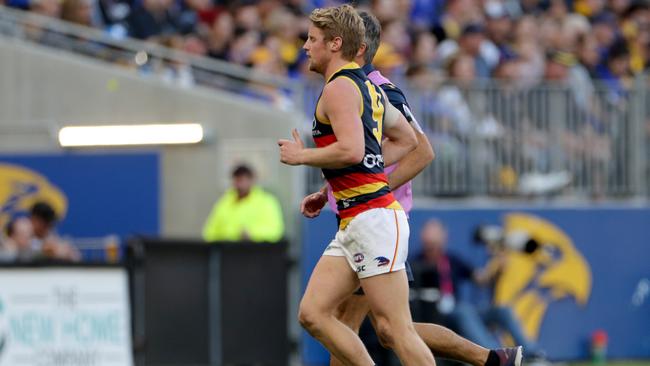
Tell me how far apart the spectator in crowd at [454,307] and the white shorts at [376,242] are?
677cm

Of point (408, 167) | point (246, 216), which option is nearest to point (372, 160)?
point (408, 167)

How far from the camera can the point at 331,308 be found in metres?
8.49

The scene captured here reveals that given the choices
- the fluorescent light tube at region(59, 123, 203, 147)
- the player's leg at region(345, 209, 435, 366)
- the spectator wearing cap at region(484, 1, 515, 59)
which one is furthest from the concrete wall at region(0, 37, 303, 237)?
the player's leg at region(345, 209, 435, 366)

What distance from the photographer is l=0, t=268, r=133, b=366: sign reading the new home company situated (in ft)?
40.3

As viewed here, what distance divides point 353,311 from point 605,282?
28.1ft

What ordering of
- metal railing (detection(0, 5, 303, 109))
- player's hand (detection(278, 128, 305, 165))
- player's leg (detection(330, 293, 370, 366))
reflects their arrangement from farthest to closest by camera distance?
metal railing (detection(0, 5, 303, 109)) → player's leg (detection(330, 293, 370, 366)) → player's hand (detection(278, 128, 305, 165))

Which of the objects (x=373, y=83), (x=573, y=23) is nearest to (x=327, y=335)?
(x=373, y=83)

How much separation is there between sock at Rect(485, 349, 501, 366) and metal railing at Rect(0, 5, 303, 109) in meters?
7.52

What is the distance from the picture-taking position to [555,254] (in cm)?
1697

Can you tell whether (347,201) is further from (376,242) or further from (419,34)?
(419,34)

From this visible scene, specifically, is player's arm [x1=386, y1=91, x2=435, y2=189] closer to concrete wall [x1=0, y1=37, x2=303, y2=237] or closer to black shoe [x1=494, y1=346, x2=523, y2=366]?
black shoe [x1=494, y1=346, x2=523, y2=366]

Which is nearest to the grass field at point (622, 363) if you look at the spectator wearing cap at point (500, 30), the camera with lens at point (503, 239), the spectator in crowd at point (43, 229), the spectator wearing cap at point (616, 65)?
the camera with lens at point (503, 239)

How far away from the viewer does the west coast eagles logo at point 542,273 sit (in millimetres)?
16781

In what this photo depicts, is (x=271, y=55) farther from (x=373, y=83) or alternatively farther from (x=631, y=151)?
(x=373, y=83)
